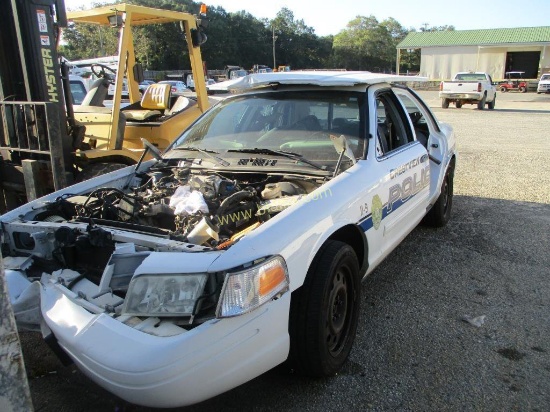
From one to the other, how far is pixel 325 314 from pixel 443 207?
3155 millimetres

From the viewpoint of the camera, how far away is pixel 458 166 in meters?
8.87

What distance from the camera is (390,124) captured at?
414 cm

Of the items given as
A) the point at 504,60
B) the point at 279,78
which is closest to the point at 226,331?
the point at 279,78

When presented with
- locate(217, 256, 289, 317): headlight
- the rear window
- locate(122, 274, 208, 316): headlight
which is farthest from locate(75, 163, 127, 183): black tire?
the rear window

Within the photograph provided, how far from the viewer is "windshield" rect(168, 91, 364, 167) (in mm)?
3555

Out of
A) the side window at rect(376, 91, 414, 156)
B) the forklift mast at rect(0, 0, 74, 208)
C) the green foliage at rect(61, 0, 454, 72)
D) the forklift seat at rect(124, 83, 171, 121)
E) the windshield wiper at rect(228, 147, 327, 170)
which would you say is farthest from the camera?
the green foliage at rect(61, 0, 454, 72)

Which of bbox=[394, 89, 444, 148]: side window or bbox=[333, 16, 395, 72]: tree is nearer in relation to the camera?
bbox=[394, 89, 444, 148]: side window

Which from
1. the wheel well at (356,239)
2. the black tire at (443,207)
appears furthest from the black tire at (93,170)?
the black tire at (443,207)

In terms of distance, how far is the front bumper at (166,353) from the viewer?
6.30 ft

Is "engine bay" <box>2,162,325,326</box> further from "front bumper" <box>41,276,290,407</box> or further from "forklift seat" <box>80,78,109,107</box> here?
"forklift seat" <box>80,78,109,107</box>

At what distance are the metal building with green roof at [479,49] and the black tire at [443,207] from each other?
46.0m

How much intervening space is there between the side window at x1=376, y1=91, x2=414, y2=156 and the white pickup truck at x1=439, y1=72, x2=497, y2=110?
1960 centimetres

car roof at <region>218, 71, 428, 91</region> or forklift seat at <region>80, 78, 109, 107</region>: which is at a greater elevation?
car roof at <region>218, 71, 428, 91</region>

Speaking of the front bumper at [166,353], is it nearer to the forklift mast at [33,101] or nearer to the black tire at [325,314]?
the black tire at [325,314]
